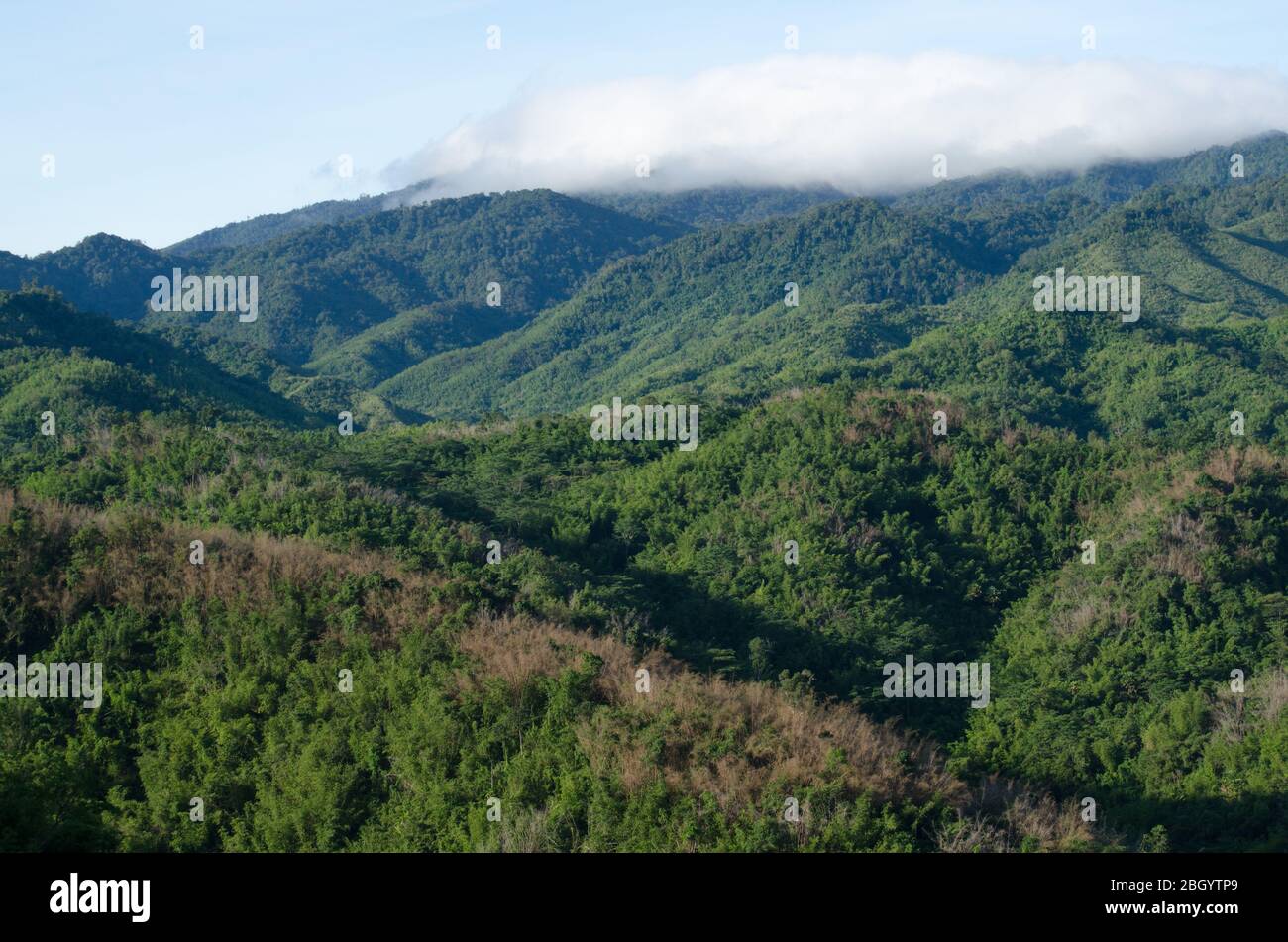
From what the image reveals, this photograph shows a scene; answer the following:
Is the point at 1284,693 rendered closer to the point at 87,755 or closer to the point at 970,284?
the point at 87,755

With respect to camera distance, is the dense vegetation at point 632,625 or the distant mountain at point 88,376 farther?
the distant mountain at point 88,376

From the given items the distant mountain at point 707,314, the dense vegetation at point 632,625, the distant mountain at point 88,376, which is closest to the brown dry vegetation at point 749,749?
the dense vegetation at point 632,625

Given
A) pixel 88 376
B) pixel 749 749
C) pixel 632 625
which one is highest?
pixel 88 376

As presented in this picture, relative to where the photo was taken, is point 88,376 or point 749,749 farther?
point 88,376

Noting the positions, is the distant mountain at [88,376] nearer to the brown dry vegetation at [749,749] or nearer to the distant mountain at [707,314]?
the brown dry vegetation at [749,749]

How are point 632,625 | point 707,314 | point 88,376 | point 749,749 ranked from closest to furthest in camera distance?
1. point 749,749
2. point 632,625
3. point 88,376
4. point 707,314

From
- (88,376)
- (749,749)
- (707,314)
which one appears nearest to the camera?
(749,749)

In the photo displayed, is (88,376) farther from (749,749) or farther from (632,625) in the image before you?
(749,749)

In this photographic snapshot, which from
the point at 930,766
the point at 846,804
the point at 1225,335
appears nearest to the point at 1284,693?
the point at 930,766

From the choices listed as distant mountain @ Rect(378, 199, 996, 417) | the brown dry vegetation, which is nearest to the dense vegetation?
the brown dry vegetation

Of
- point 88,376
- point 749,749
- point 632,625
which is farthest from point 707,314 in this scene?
point 749,749

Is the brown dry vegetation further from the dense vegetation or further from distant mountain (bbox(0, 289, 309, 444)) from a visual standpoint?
distant mountain (bbox(0, 289, 309, 444))
